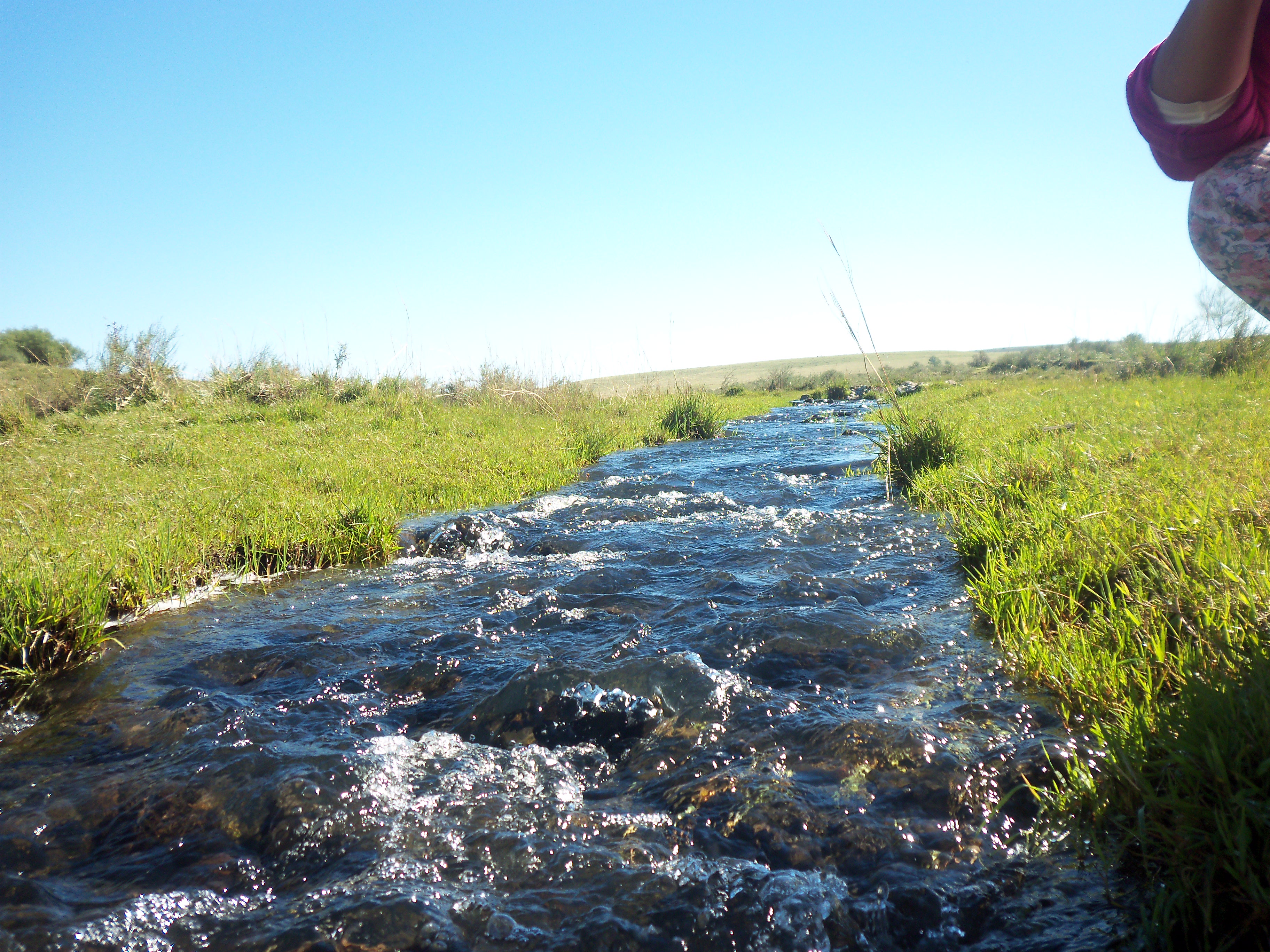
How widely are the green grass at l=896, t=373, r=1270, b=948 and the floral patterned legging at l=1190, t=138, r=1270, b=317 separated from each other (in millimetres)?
858

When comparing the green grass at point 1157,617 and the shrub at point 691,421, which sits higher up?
the shrub at point 691,421

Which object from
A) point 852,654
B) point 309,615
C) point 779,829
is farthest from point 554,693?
point 309,615

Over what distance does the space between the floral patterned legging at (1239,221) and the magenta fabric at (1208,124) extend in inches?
1.1

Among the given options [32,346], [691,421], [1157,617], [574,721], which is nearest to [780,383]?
[691,421]

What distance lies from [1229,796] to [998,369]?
26735 mm

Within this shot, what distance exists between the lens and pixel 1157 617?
2.32 meters

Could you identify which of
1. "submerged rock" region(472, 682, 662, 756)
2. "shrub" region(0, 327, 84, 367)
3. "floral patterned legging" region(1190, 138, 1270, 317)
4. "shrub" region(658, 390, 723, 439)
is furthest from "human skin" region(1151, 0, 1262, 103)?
"shrub" region(0, 327, 84, 367)

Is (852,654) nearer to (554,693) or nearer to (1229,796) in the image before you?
(554,693)

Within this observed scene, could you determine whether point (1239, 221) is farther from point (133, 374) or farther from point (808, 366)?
point (808, 366)

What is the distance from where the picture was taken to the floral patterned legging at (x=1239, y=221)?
1.21 metres

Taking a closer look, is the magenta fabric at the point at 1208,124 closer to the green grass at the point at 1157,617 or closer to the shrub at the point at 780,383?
the green grass at the point at 1157,617

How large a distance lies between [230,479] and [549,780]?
5.09 meters

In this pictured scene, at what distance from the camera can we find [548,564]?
448 cm

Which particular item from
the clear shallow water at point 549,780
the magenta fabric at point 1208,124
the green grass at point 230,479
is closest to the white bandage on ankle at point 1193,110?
the magenta fabric at point 1208,124
